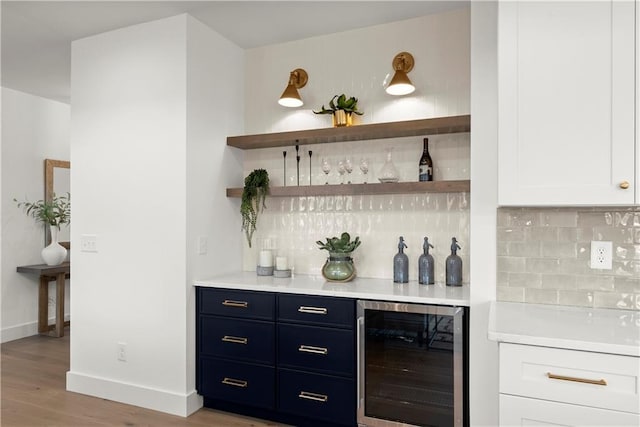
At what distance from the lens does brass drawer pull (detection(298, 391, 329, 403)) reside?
2.64 m

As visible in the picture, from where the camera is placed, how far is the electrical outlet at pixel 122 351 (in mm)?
3186

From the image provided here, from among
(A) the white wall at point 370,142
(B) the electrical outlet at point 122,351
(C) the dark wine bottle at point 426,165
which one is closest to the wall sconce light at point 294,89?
(A) the white wall at point 370,142

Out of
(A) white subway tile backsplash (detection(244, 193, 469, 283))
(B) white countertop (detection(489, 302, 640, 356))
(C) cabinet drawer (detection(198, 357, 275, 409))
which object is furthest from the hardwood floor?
(B) white countertop (detection(489, 302, 640, 356))

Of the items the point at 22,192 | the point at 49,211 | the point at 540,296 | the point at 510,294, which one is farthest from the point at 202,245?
the point at 22,192

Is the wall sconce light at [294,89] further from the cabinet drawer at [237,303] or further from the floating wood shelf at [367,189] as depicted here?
the cabinet drawer at [237,303]

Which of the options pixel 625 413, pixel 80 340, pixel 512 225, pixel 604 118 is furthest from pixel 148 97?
pixel 625 413

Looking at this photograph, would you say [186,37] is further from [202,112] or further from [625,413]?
[625,413]

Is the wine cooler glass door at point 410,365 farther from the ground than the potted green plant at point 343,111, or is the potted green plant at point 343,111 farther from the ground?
the potted green plant at point 343,111

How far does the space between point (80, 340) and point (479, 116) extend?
10.4 feet

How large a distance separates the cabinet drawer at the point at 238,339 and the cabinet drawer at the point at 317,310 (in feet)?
0.52

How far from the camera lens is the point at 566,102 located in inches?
72.6

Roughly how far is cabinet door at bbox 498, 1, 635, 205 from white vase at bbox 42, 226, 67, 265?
4.59 meters

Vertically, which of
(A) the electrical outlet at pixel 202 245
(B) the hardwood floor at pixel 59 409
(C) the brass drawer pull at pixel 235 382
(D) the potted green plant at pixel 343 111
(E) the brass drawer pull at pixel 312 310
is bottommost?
(B) the hardwood floor at pixel 59 409

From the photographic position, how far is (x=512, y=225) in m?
2.22
